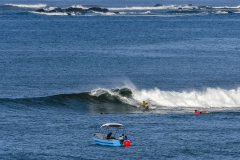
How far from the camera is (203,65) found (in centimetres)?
12350

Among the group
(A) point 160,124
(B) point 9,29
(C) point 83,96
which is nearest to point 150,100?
(C) point 83,96

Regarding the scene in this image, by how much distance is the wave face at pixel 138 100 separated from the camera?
86.4 m

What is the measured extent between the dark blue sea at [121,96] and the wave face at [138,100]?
0.14 m

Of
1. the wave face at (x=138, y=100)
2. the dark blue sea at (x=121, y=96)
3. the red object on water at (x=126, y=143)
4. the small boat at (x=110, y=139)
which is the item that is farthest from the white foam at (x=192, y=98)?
the red object on water at (x=126, y=143)

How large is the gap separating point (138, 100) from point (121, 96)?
8.57 feet

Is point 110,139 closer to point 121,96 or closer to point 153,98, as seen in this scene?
point 153,98

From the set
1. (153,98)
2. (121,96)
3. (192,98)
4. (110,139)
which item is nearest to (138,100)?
(153,98)

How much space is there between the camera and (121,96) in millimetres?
93500

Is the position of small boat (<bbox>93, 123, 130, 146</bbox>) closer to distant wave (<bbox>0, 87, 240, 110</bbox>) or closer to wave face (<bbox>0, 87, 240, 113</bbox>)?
wave face (<bbox>0, 87, 240, 113</bbox>)

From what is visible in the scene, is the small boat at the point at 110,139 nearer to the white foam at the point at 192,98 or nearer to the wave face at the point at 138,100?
the wave face at the point at 138,100

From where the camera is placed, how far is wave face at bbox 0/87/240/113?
86.4 metres

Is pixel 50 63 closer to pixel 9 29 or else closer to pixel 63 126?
pixel 63 126

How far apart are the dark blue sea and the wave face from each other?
0.45 ft

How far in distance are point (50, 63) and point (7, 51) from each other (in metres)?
20.7
